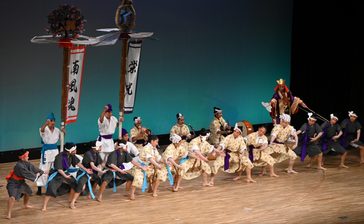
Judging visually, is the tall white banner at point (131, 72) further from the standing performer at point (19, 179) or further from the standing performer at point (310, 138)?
the standing performer at point (310, 138)

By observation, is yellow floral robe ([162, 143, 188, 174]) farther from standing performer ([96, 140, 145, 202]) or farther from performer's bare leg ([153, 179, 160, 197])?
standing performer ([96, 140, 145, 202])

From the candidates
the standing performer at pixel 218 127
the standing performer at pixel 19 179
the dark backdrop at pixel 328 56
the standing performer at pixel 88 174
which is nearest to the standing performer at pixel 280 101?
the standing performer at pixel 218 127

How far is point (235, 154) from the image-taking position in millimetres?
11562

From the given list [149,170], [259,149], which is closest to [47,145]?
[149,170]

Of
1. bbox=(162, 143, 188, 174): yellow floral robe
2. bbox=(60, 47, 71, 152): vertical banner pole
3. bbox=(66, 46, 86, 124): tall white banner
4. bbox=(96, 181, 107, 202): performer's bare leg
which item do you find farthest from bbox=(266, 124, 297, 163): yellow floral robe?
bbox=(60, 47, 71, 152): vertical banner pole

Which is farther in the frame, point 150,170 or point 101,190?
point 150,170

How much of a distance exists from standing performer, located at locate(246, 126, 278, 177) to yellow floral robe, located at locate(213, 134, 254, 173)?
0.92ft

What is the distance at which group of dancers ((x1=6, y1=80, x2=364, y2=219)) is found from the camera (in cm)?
994

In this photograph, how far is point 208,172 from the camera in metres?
11.2

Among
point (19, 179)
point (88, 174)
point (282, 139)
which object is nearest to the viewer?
point (19, 179)

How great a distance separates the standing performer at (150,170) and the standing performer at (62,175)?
2.41ft

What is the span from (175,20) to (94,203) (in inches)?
187

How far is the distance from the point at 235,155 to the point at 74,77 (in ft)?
8.81

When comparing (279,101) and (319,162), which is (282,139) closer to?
(319,162)
